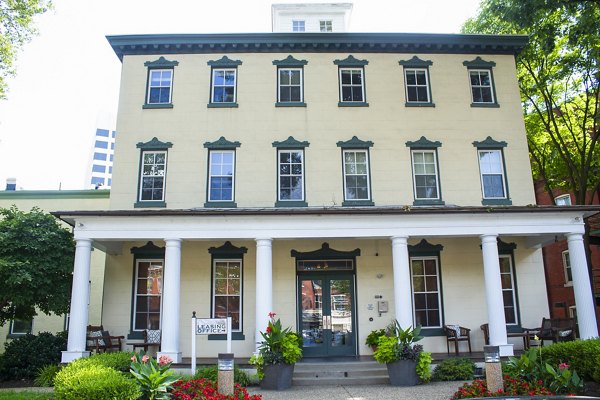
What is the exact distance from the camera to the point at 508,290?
16062 millimetres

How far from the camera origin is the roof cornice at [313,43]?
1747 centimetres

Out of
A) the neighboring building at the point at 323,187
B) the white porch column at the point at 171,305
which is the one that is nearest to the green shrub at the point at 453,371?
the neighboring building at the point at 323,187

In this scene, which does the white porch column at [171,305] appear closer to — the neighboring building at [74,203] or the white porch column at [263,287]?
the white porch column at [263,287]

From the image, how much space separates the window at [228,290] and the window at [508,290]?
27.6 ft

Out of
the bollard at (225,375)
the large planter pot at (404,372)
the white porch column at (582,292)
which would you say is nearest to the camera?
the bollard at (225,375)

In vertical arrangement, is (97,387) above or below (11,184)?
below

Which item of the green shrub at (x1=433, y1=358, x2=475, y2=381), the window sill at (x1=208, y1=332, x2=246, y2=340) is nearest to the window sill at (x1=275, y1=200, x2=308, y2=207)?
the window sill at (x1=208, y1=332, x2=246, y2=340)

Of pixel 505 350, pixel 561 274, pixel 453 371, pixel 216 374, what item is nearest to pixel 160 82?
pixel 216 374

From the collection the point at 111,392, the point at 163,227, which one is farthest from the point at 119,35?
the point at 111,392

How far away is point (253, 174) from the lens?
16.6 metres

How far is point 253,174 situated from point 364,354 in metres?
6.72

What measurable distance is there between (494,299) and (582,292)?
2.52 m

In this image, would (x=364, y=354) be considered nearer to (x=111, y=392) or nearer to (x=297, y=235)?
(x=297, y=235)

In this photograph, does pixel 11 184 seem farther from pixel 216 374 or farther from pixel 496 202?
pixel 496 202
